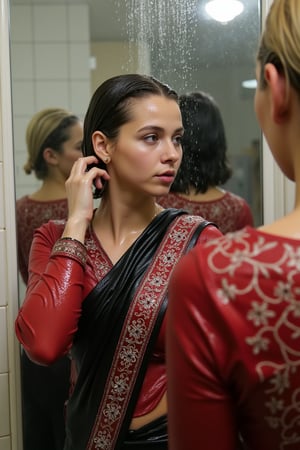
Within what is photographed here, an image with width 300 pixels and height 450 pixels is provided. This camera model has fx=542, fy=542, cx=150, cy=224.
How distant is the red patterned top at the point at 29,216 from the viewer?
1360mm

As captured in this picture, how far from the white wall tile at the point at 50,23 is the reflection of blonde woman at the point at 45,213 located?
0.18 metres

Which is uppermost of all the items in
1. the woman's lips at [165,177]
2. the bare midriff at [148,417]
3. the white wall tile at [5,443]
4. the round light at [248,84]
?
the round light at [248,84]

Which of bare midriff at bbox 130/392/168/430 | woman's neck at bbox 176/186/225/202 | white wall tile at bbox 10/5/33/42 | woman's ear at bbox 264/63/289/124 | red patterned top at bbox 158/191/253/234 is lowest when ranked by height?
bare midriff at bbox 130/392/168/430

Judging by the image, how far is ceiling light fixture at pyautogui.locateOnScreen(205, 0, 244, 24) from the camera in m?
1.40

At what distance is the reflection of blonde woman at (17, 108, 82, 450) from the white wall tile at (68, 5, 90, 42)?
7.7 inches

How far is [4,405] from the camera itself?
1341 millimetres

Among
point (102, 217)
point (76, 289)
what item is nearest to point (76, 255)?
point (76, 289)

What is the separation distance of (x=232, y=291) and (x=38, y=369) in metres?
0.94

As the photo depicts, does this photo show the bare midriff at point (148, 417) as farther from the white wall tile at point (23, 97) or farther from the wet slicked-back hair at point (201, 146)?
the white wall tile at point (23, 97)

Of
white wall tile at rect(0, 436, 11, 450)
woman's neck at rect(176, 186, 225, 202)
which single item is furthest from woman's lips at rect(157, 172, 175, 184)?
white wall tile at rect(0, 436, 11, 450)

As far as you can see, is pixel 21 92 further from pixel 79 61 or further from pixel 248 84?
pixel 248 84

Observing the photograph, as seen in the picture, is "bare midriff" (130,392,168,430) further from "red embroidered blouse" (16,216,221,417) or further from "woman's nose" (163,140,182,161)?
"woman's nose" (163,140,182,161)

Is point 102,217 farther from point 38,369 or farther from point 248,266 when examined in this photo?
point 248,266

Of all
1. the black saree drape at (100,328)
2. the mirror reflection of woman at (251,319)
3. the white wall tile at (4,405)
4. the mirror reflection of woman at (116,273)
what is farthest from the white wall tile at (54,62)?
the mirror reflection of woman at (251,319)
